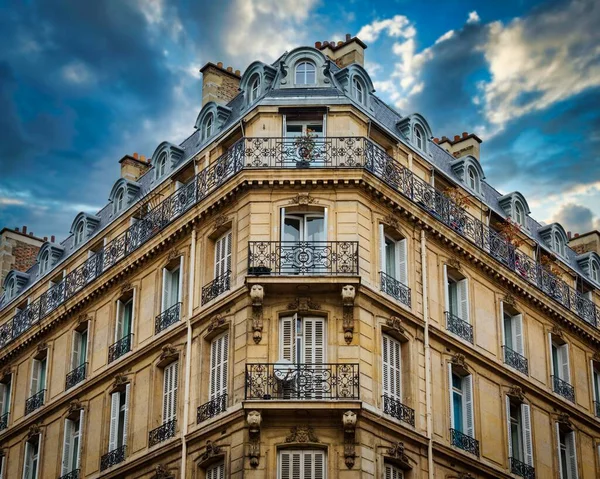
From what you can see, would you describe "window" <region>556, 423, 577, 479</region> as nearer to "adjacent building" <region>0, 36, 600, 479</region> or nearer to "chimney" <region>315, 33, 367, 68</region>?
"adjacent building" <region>0, 36, 600, 479</region>

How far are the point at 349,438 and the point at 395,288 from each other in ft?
14.0

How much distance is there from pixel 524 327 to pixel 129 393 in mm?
10099

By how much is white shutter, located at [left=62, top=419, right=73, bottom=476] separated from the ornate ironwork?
9.75 m

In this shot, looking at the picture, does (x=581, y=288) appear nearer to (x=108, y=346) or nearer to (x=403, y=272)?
(x=403, y=272)

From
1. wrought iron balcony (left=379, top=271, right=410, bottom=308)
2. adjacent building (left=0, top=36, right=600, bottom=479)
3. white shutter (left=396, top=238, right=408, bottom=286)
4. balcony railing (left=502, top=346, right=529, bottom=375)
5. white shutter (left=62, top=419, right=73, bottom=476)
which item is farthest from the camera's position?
white shutter (left=62, top=419, right=73, bottom=476)

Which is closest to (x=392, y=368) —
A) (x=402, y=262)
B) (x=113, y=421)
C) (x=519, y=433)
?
(x=402, y=262)

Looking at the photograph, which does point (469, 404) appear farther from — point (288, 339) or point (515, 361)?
point (288, 339)

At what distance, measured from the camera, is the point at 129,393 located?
3562 centimetres

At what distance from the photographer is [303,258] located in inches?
1266

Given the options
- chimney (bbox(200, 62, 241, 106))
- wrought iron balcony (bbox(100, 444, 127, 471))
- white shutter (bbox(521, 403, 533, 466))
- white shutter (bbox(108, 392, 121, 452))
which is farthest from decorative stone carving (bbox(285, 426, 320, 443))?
chimney (bbox(200, 62, 241, 106))

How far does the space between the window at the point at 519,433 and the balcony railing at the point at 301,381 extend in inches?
250

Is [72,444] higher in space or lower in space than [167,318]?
lower

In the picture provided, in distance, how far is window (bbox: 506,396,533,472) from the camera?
3569 cm

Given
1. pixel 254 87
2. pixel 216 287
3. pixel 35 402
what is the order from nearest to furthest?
pixel 216 287 → pixel 254 87 → pixel 35 402
